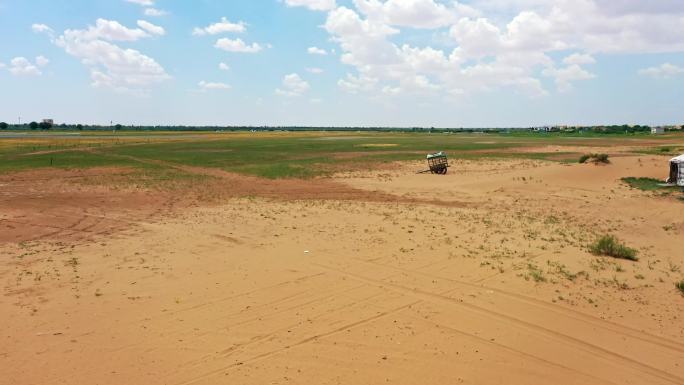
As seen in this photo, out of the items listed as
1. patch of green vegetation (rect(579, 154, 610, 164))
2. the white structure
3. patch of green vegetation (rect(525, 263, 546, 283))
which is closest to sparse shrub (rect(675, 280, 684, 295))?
patch of green vegetation (rect(525, 263, 546, 283))

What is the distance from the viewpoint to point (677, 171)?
3052cm

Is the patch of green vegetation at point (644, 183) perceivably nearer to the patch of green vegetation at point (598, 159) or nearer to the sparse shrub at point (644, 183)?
the sparse shrub at point (644, 183)

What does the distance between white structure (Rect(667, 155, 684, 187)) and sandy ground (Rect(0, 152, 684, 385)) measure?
8.48 metres

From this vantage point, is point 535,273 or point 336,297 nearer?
point 336,297

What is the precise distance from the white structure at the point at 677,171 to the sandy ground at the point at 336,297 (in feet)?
27.8

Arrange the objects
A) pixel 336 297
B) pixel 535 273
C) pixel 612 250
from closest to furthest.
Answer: pixel 336 297 < pixel 535 273 < pixel 612 250

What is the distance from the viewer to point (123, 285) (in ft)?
39.2

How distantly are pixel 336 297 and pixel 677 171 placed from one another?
28427 millimetres

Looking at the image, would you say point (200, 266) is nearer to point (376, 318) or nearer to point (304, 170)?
point (376, 318)

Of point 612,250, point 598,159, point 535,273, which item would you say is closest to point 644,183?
point 598,159

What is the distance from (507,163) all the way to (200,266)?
41.2 meters

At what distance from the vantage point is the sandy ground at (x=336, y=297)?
26.9ft

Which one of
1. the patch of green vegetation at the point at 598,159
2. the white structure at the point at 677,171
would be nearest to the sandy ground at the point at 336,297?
the white structure at the point at 677,171

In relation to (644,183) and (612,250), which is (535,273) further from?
(644,183)
